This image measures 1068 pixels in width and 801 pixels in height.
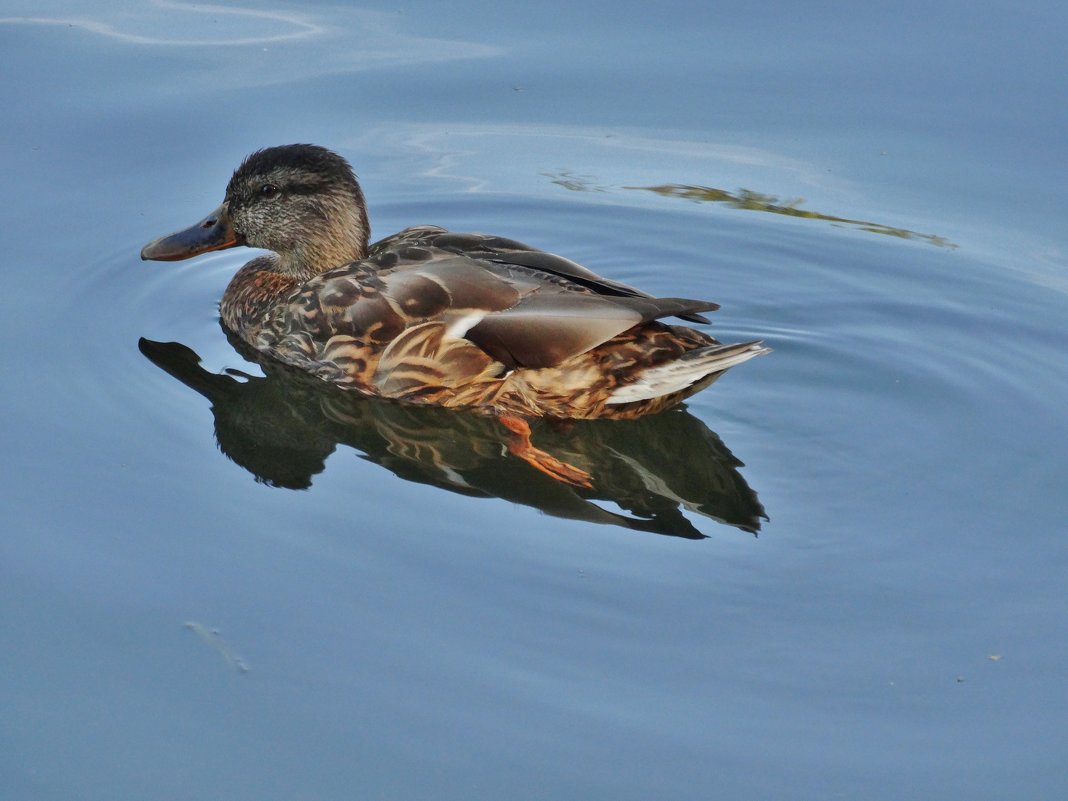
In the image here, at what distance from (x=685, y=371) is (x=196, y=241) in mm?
3115

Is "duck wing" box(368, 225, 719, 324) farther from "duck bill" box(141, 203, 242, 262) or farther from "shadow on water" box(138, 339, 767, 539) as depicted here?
"duck bill" box(141, 203, 242, 262)

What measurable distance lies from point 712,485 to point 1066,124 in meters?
4.62

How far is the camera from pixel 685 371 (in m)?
6.67

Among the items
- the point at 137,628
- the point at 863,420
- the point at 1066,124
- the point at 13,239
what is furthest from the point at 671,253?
the point at 137,628

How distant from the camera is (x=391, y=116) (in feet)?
33.4

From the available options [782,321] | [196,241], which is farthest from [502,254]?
[196,241]

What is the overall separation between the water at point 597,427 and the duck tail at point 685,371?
25cm

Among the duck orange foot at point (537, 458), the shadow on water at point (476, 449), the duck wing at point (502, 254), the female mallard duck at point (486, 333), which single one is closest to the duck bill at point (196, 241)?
the female mallard duck at point (486, 333)

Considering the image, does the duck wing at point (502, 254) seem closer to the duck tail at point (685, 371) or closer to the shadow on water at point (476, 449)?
the duck tail at point (685, 371)

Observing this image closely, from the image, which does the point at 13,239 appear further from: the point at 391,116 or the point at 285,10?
the point at 285,10

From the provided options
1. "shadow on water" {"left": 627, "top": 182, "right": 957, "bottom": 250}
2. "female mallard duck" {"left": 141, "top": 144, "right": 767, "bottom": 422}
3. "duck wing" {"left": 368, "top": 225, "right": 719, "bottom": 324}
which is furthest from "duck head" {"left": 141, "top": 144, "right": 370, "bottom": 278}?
"shadow on water" {"left": 627, "top": 182, "right": 957, "bottom": 250}

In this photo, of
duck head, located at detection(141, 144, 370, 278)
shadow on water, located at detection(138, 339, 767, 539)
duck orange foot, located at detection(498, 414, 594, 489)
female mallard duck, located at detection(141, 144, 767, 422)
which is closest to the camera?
shadow on water, located at detection(138, 339, 767, 539)

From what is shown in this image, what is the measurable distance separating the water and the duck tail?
249mm

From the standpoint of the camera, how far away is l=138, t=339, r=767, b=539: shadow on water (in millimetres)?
6258
